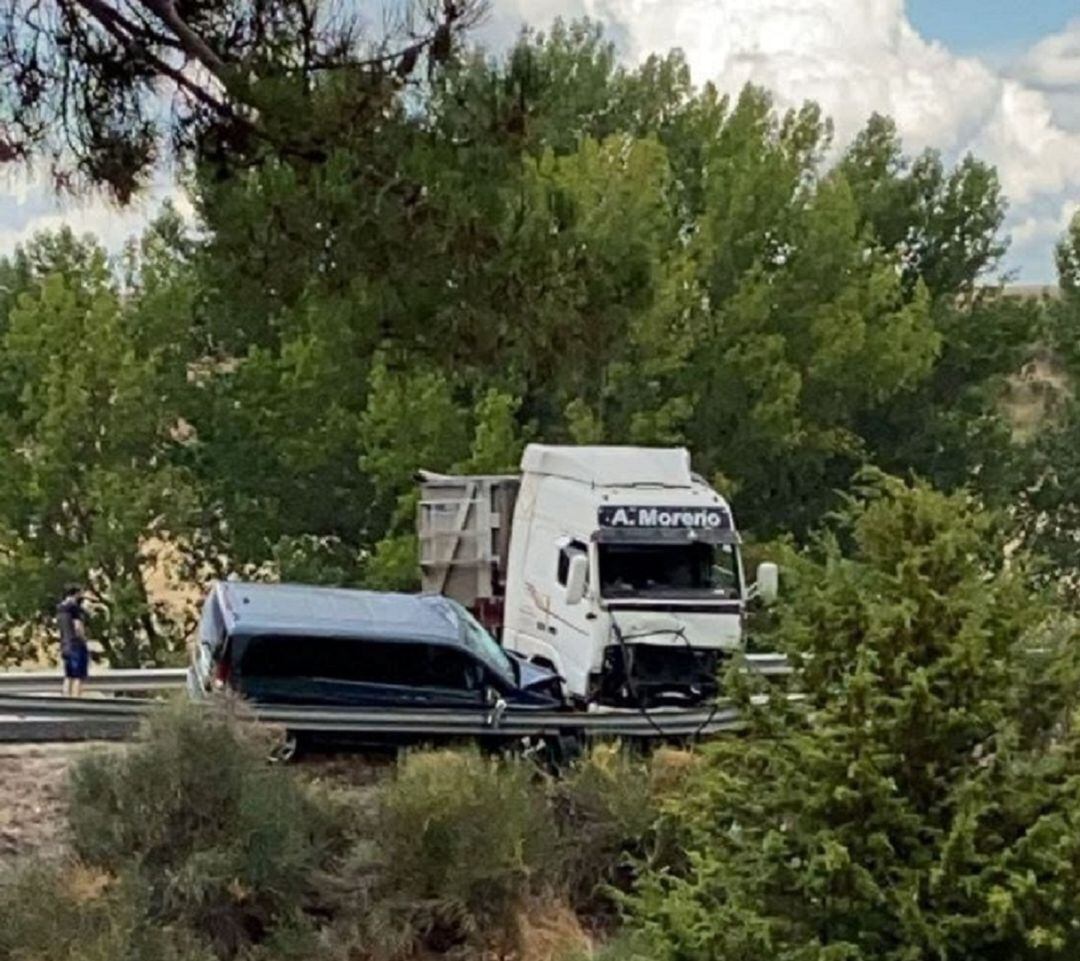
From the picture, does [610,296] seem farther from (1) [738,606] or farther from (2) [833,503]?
(2) [833,503]

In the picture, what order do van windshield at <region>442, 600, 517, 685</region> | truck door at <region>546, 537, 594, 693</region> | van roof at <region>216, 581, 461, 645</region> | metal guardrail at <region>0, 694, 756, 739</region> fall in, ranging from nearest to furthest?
metal guardrail at <region>0, 694, 756, 739</region>, van roof at <region>216, 581, 461, 645</region>, van windshield at <region>442, 600, 517, 685</region>, truck door at <region>546, 537, 594, 693</region>

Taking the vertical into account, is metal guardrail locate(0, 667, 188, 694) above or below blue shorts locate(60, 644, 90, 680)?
below

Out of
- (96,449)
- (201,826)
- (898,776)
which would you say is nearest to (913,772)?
(898,776)

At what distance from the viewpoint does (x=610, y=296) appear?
43.1 ft

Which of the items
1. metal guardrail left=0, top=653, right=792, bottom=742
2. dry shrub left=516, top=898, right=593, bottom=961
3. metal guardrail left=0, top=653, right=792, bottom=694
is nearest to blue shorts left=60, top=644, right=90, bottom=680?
metal guardrail left=0, top=653, right=792, bottom=694

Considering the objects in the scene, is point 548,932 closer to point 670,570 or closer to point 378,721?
point 378,721

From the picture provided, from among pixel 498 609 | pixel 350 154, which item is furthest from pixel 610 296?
pixel 498 609

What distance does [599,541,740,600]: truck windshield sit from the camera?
59.8 ft

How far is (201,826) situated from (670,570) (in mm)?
6766

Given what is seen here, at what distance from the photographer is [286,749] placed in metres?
14.5

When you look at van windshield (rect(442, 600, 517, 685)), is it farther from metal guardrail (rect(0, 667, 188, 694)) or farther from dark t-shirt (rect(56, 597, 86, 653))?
dark t-shirt (rect(56, 597, 86, 653))

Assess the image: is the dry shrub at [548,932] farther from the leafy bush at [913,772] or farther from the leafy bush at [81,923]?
the leafy bush at [913,772]

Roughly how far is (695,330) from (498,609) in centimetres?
1121

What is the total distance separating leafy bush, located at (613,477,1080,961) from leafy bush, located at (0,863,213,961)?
407 centimetres
